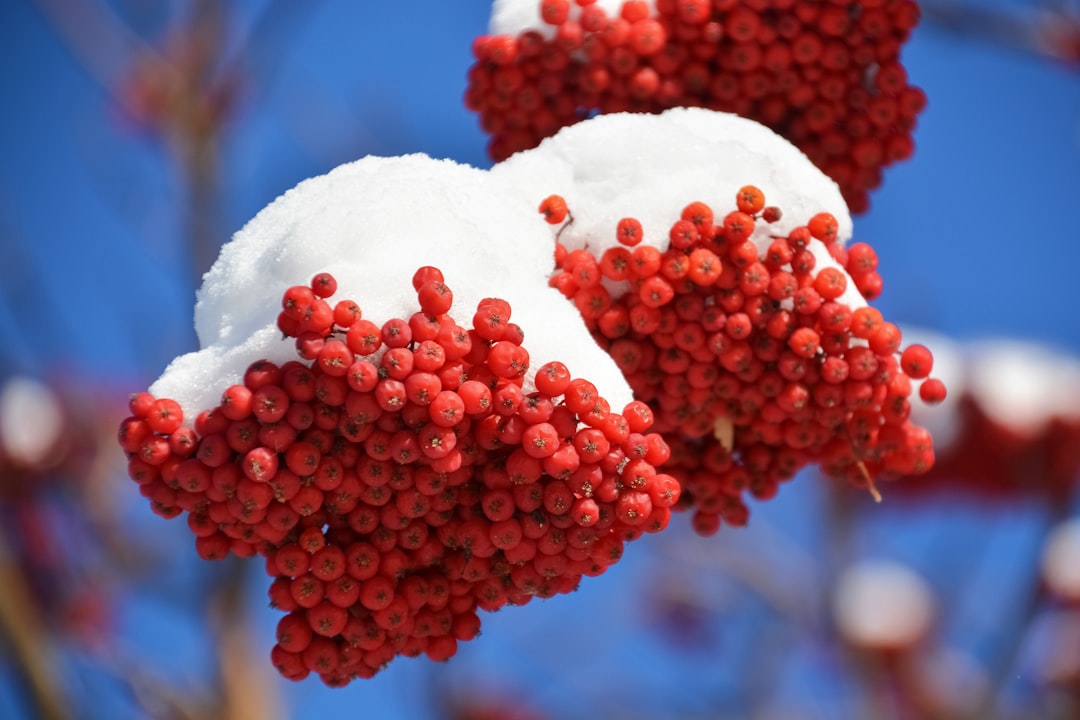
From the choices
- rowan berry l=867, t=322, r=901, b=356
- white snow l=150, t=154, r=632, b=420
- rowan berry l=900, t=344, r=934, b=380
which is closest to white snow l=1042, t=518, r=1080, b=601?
rowan berry l=900, t=344, r=934, b=380

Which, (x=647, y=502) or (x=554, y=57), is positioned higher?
(x=554, y=57)

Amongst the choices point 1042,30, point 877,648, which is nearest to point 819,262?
point 1042,30

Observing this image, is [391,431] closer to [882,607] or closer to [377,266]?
[377,266]

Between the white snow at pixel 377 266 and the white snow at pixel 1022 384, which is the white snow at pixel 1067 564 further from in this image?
the white snow at pixel 377 266

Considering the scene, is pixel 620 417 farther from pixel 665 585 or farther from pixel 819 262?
pixel 665 585

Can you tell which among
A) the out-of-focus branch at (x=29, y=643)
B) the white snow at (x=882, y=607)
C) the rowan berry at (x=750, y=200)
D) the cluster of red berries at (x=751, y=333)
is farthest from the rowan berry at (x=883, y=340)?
the white snow at (x=882, y=607)

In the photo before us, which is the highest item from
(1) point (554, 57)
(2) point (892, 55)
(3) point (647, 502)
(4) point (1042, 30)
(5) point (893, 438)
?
(4) point (1042, 30)

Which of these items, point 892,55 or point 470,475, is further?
point 892,55
